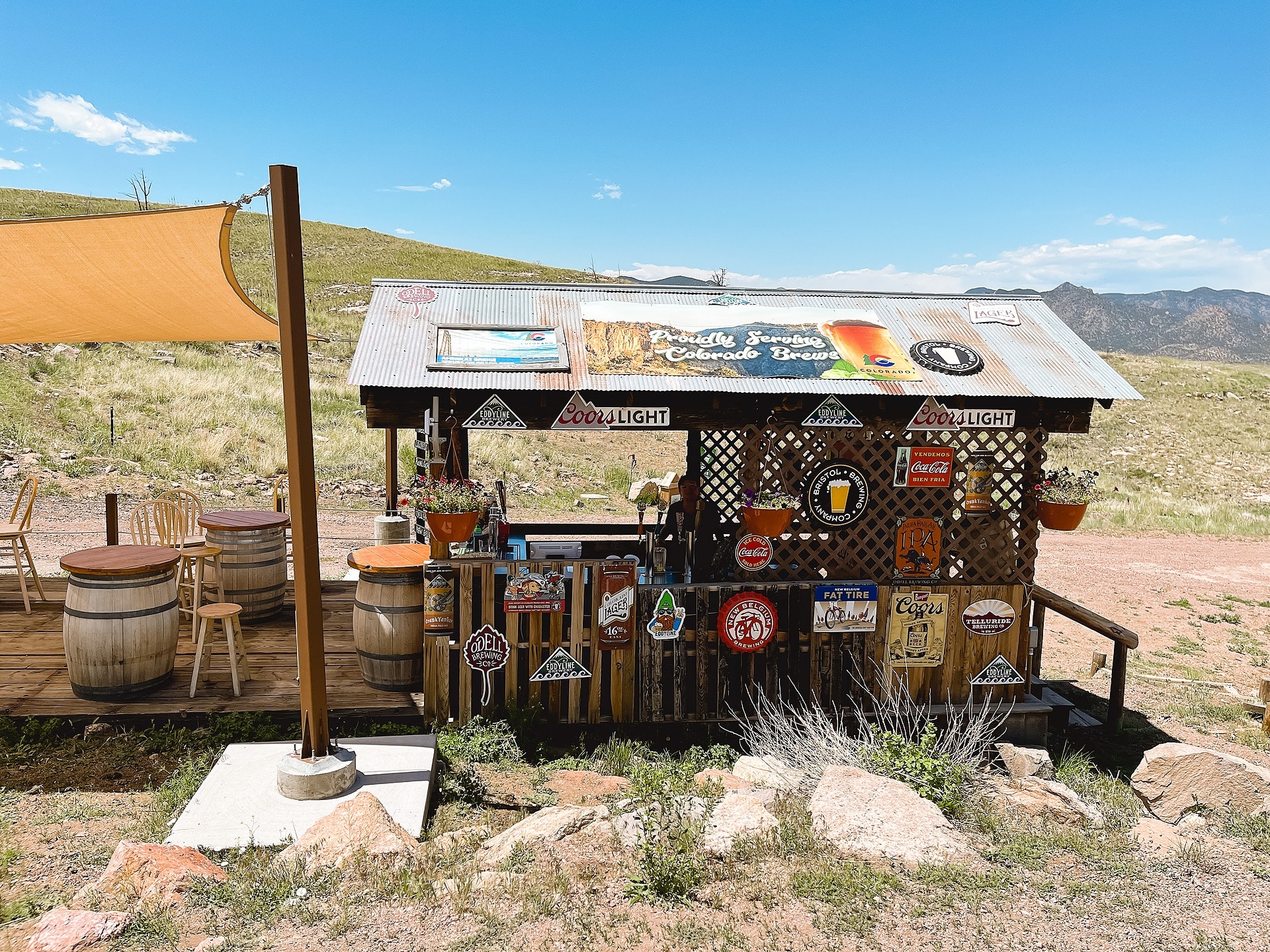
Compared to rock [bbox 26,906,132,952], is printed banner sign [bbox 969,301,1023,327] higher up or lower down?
higher up

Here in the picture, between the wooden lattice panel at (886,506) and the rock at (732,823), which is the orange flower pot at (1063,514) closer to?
the wooden lattice panel at (886,506)

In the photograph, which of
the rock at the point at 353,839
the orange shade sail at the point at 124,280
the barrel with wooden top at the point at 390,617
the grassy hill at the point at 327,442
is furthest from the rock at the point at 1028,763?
the grassy hill at the point at 327,442

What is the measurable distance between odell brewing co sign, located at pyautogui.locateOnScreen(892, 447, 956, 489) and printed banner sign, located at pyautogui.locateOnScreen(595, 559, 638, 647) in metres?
2.07

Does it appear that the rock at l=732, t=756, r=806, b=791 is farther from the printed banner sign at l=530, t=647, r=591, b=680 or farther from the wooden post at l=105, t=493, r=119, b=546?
the wooden post at l=105, t=493, r=119, b=546

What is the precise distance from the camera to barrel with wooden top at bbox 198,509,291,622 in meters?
7.46

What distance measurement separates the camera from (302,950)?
3.16m

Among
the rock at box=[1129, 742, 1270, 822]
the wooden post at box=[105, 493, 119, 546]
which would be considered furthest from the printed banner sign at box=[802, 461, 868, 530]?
the wooden post at box=[105, 493, 119, 546]

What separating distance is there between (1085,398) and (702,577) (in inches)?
119

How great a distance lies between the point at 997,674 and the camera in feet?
21.3

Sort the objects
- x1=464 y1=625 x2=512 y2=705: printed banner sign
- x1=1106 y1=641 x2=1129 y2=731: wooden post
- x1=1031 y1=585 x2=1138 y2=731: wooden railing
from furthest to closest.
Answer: x1=1106 y1=641 x2=1129 y2=731: wooden post
x1=1031 y1=585 x2=1138 y2=731: wooden railing
x1=464 y1=625 x2=512 y2=705: printed banner sign

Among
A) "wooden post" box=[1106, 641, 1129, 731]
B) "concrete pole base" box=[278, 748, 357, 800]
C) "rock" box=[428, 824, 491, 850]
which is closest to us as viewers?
"rock" box=[428, 824, 491, 850]

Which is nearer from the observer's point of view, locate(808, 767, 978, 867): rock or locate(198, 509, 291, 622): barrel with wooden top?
locate(808, 767, 978, 867): rock

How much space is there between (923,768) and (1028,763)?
141cm

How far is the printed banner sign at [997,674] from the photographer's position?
649 centimetres
